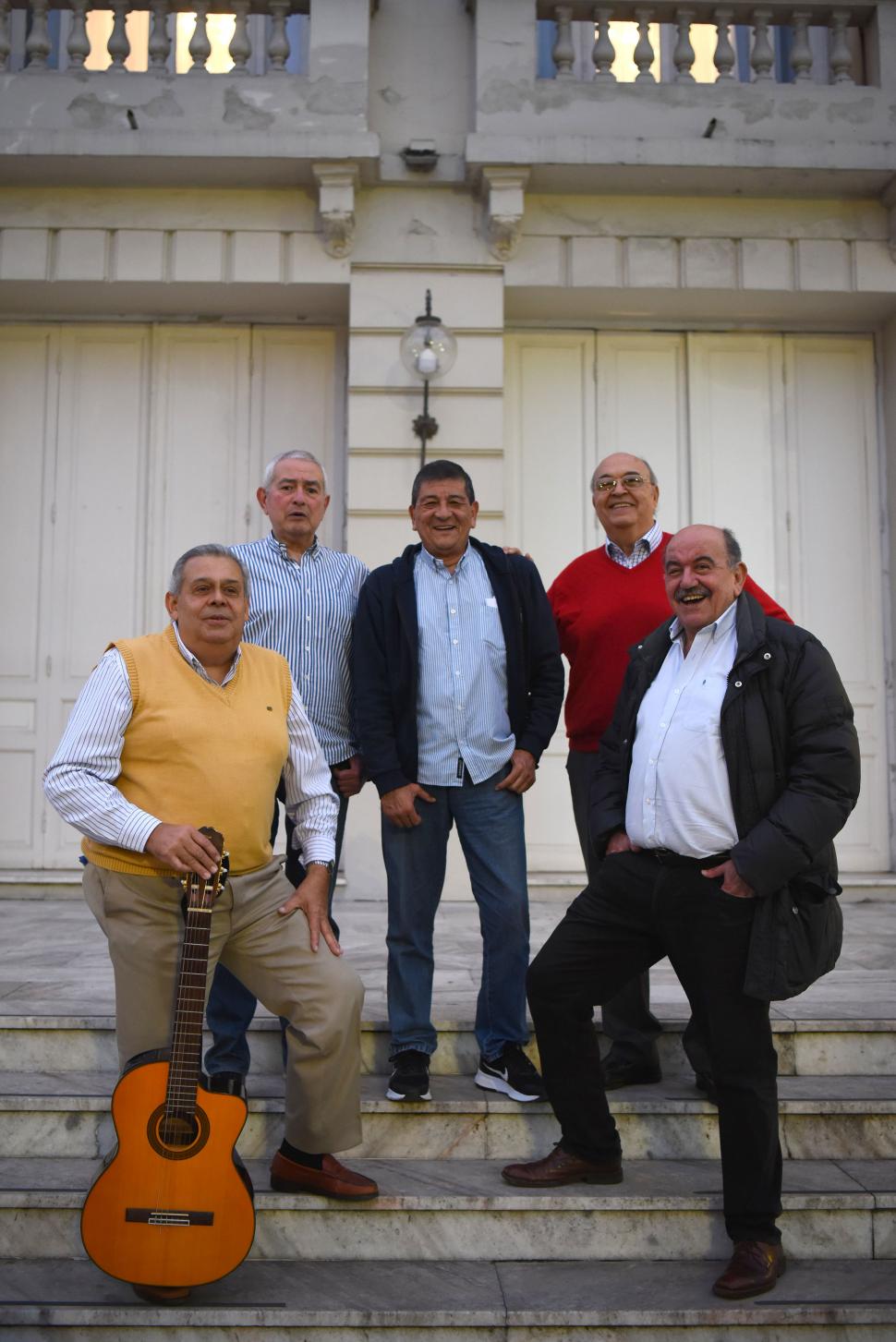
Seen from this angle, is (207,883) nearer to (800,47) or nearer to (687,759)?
(687,759)

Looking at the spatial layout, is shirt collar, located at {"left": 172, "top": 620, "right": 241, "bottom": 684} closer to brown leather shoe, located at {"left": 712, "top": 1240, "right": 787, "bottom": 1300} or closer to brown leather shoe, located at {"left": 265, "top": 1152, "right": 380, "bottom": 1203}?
brown leather shoe, located at {"left": 265, "top": 1152, "right": 380, "bottom": 1203}

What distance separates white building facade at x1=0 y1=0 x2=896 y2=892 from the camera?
688 cm

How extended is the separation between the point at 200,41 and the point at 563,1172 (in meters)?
6.54

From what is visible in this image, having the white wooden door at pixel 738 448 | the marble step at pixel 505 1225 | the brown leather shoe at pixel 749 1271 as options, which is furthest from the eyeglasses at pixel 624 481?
the white wooden door at pixel 738 448

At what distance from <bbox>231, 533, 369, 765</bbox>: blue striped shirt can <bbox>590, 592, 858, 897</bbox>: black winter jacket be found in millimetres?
1358

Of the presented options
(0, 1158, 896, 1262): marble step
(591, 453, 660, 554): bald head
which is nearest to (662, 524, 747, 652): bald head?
(591, 453, 660, 554): bald head

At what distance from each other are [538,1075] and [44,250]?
564 cm

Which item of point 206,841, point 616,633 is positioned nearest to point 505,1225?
point 206,841

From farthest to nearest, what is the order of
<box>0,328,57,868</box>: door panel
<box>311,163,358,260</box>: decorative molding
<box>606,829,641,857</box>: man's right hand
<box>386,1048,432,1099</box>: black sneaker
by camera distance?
1. <box>0,328,57,868</box>: door panel
2. <box>311,163,358,260</box>: decorative molding
3. <box>386,1048,432,1099</box>: black sneaker
4. <box>606,829,641,857</box>: man's right hand

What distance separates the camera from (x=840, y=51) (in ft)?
23.1

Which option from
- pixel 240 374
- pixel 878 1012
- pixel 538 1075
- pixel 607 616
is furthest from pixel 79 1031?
pixel 240 374

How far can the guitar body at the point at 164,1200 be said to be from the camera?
280 cm

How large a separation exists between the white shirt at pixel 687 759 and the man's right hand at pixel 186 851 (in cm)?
117

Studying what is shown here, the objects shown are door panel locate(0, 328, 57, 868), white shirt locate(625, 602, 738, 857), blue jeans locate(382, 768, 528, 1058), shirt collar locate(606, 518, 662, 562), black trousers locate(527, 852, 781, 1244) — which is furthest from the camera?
door panel locate(0, 328, 57, 868)
